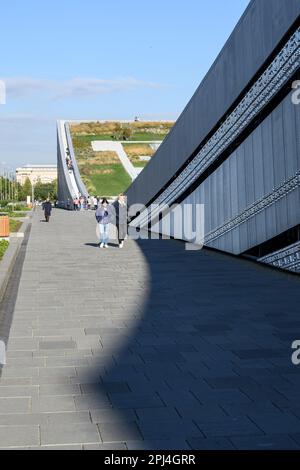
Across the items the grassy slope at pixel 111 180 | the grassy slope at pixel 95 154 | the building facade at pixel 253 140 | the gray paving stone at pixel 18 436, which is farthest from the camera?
the grassy slope at pixel 95 154

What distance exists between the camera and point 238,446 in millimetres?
3646

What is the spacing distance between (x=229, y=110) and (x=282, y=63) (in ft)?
9.90

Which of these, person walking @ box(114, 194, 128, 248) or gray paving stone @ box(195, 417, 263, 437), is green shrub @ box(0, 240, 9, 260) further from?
gray paving stone @ box(195, 417, 263, 437)

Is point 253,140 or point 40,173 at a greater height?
point 40,173

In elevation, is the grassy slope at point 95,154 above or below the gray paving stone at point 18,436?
above

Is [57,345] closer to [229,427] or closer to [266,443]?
[229,427]

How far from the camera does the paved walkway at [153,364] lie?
3906mm

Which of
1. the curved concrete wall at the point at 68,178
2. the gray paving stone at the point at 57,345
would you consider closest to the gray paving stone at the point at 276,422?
the gray paving stone at the point at 57,345

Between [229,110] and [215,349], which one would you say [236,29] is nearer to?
[229,110]

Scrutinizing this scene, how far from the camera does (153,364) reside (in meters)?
5.49

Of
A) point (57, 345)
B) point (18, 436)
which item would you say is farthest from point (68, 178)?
point (18, 436)

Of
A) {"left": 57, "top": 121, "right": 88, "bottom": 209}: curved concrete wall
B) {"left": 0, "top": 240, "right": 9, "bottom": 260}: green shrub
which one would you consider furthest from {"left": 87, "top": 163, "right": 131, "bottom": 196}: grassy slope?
{"left": 0, "top": 240, "right": 9, "bottom": 260}: green shrub

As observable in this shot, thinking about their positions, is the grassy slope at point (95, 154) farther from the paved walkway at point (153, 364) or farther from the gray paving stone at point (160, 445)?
the gray paving stone at point (160, 445)

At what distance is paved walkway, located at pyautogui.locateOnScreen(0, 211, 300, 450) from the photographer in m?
3.91
